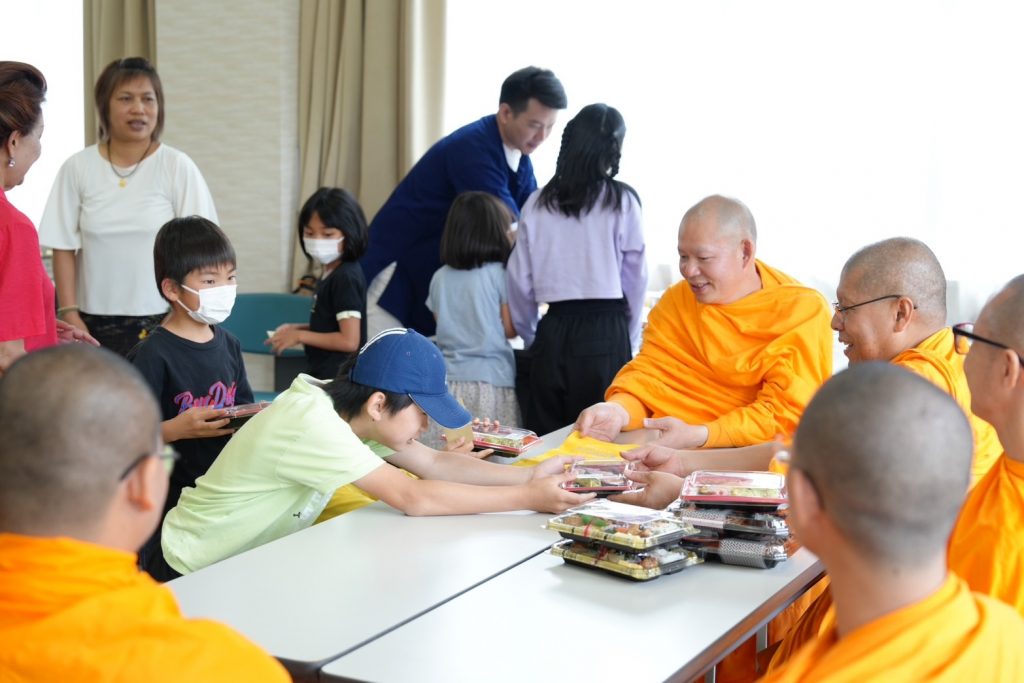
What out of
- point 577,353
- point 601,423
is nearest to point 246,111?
point 577,353

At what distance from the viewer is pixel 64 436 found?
1308 mm

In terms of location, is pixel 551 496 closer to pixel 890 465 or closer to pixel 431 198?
pixel 890 465

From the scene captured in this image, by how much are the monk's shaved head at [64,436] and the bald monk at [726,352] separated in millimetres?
2212

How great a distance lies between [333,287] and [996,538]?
131 inches

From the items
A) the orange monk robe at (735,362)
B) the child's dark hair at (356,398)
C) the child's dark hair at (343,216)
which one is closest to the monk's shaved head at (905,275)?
the orange monk robe at (735,362)

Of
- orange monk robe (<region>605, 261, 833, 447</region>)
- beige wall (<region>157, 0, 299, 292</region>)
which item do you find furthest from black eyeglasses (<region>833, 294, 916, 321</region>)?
beige wall (<region>157, 0, 299, 292</region>)

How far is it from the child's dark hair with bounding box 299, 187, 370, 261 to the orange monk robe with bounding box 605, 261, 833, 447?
1.56m

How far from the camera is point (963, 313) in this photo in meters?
4.96

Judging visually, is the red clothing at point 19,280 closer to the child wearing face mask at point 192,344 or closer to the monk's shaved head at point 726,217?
the child wearing face mask at point 192,344

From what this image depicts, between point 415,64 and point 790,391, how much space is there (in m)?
3.36

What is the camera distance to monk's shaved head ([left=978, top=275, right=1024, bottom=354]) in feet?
6.27

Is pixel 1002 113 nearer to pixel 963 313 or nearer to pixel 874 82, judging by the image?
pixel 874 82

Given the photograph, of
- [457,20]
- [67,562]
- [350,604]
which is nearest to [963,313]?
[457,20]

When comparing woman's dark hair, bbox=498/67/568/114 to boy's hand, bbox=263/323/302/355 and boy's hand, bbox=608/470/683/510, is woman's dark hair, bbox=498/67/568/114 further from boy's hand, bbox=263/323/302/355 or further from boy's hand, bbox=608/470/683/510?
boy's hand, bbox=608/470/683/510
